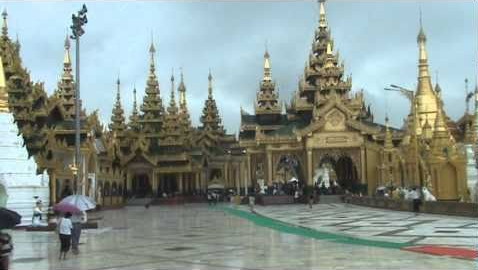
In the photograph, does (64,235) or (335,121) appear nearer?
(64,235)

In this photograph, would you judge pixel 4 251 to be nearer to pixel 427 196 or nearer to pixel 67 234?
pixel 67 234

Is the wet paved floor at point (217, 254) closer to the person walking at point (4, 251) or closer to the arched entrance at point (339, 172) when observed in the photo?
the person walking at point (4, 251)

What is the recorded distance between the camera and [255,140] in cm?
6059

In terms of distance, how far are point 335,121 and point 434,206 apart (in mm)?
28218

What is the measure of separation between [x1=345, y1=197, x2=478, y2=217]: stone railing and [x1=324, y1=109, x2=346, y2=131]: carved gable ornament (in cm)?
1729

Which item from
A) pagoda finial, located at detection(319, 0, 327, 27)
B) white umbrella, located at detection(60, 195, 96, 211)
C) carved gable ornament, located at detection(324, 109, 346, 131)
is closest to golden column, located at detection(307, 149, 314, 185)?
carved gable ornament, located at detection(324, 109, 346, 131)

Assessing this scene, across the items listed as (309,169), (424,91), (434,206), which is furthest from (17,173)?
(424,91)

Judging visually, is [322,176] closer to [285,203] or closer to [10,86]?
[285,203]

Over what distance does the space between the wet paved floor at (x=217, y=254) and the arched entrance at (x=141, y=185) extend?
48.2 m

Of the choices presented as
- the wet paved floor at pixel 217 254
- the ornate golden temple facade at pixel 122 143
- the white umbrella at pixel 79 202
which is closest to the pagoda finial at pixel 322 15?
the ornate golden temple facade at pixel 122 143

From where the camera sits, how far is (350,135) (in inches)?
2264

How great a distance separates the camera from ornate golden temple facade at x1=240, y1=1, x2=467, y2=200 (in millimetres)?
53469

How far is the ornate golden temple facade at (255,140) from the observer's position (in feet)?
154

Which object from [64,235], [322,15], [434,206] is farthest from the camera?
[322,15]
